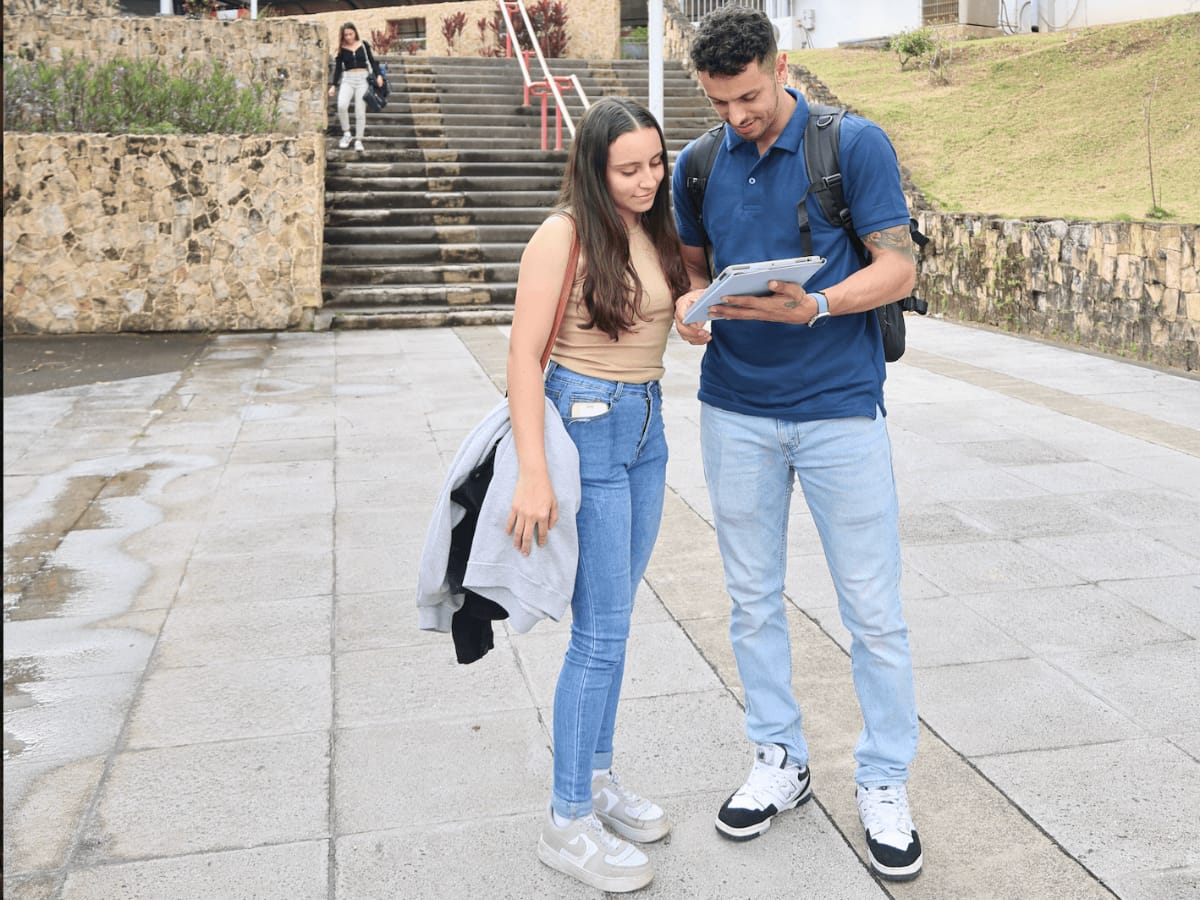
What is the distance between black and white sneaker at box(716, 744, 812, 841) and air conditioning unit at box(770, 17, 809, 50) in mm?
26015

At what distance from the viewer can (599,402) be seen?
259 cm

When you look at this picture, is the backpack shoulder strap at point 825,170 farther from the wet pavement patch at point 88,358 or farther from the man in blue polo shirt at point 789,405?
the wet pavement patch at point 88,358

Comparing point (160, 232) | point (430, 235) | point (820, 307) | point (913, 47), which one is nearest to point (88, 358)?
point (160, 232)

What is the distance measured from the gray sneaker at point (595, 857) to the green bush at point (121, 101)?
36.5ft

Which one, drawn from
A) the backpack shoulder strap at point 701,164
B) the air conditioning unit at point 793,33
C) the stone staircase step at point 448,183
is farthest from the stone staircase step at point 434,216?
the air conditioning unit at point 793,33

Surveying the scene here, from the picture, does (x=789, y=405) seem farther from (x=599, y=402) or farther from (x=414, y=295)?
(x=414, y=295)

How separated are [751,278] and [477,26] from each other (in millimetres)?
22331

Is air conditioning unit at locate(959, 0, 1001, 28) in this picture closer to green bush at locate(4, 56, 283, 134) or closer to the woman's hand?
green bush at locate(4, 56, 283, 134)

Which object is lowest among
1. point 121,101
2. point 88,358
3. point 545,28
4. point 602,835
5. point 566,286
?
point 602,835

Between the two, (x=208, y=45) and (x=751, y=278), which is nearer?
(x=751, y=278)

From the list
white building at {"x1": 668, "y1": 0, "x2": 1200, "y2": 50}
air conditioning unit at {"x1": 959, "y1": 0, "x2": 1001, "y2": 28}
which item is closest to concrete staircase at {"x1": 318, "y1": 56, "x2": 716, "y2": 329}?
air conditioning unit at {"x1": 959, "y1": 0, "x2": 1001, "y2": 28}

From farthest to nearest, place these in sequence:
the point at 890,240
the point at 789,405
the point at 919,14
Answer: the point at 919,14 → the point at 789,405 → the point at 890,240

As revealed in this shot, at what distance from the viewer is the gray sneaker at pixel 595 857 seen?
Answer: 8.73 ft

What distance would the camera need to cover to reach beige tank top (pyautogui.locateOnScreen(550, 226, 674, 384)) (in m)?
2.59
